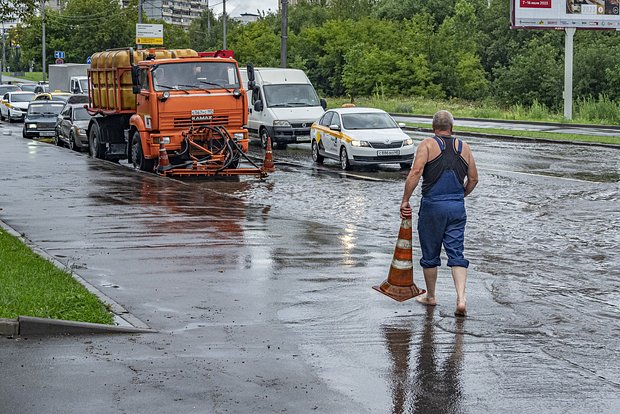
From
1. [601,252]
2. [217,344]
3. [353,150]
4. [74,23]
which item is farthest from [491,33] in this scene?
[217,344]

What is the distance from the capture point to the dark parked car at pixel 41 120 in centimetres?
4209

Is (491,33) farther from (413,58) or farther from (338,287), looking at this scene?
(338,287)

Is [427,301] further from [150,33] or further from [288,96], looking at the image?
[150,33]

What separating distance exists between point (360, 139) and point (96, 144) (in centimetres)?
802

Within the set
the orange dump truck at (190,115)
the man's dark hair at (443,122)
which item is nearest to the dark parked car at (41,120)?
the orange dump truck at (190,115)

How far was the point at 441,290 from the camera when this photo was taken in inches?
429

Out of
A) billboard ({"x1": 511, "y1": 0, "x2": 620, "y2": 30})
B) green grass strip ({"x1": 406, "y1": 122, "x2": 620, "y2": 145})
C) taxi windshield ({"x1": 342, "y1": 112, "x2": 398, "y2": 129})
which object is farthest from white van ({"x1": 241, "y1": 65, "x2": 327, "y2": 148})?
billboard ({"x1": 511, "y1": 0, "x2": 620, "y2": 30})

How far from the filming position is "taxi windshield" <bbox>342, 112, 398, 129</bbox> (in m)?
27.0

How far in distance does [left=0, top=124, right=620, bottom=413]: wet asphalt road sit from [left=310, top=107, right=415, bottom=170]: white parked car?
574 centimetres

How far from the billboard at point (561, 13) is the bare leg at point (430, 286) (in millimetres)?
39332

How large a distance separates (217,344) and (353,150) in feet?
58.1

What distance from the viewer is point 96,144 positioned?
29.7m

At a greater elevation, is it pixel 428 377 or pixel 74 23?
pixel 74 23

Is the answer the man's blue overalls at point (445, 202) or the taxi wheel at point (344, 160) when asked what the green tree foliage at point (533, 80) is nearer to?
the taxi wheel at point (344, 160)
